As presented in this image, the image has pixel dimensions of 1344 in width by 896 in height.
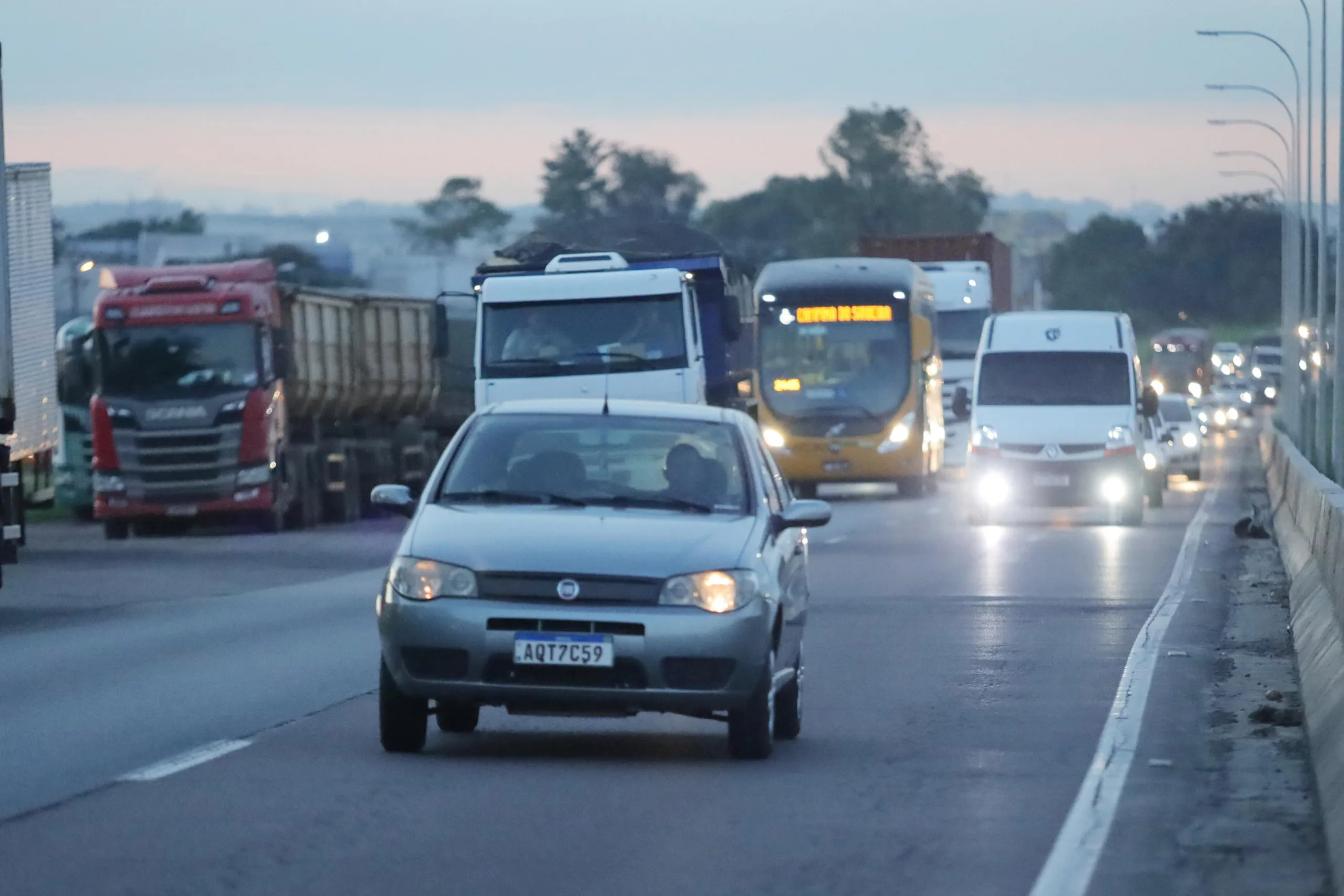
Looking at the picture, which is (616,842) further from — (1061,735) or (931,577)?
(931,577)

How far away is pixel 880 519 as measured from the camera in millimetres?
35219

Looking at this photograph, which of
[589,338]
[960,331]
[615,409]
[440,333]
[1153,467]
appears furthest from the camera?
[960,331]

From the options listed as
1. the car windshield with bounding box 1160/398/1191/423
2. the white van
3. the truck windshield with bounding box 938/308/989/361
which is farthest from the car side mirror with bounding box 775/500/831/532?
the car windshield with bounding box 1160/398/1191/423

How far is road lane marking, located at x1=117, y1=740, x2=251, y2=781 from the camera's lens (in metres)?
10.2

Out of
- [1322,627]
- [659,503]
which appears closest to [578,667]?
[659,503]

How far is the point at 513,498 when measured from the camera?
1095 centimetres

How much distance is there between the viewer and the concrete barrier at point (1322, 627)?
888cm

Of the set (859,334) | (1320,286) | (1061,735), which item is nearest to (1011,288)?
(1320,286)

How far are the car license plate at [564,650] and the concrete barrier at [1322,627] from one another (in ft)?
9.14

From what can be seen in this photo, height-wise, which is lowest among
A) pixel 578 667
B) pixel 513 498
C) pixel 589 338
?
pixel 578 667

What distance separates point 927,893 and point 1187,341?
11070cm

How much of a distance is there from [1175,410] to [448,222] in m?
121

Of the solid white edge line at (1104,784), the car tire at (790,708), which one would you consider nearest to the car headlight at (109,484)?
the solid white edge line at (1104,784)

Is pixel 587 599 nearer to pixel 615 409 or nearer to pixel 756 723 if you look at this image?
pixel 756 723
